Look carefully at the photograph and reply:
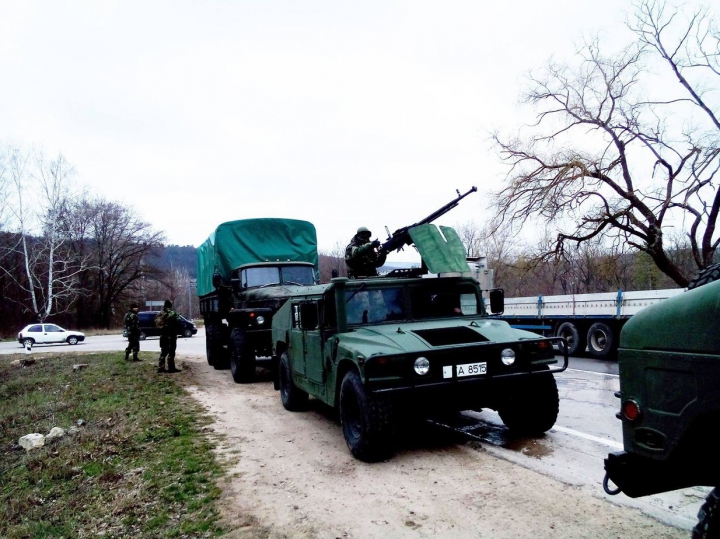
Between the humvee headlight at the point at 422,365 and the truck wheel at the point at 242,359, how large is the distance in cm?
658

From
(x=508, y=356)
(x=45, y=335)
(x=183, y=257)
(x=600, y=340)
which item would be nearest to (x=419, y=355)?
(x=508, y=356)

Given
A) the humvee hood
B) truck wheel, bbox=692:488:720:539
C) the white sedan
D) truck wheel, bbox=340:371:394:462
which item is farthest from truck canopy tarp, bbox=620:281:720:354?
the white sedan

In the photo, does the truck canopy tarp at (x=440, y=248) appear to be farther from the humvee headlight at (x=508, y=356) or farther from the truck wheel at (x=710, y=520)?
the truck wheel at (x=710, y=520)

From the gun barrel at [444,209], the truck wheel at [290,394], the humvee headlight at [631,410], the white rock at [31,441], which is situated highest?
the gun barrel at [444,209]

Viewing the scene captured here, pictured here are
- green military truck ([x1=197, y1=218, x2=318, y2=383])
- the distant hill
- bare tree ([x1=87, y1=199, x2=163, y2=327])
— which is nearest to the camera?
green military truck ([x1=197, y1=218, x2=318, y2=383])

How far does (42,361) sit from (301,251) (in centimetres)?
1064

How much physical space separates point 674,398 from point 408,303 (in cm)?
418

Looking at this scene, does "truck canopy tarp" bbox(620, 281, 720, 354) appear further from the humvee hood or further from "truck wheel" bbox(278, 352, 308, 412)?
"truck wheel" bbox(278, 352, 308, 412)

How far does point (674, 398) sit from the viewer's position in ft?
8.07

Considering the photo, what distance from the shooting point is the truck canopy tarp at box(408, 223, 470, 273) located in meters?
6.81

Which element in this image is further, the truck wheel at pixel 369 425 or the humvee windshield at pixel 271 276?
the humvee windshield at pixel 271 276

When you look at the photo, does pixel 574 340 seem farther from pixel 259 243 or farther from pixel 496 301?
pixel 496 301

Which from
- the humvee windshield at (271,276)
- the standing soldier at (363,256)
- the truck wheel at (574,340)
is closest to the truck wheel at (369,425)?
the standing soldier at (363,256)

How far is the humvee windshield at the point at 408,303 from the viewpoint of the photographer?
640cm
